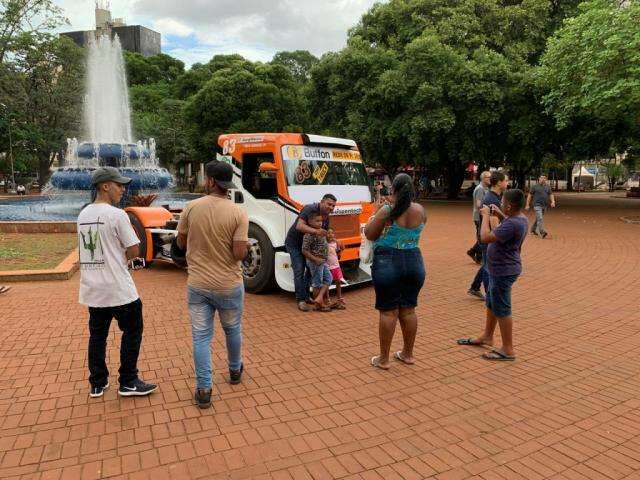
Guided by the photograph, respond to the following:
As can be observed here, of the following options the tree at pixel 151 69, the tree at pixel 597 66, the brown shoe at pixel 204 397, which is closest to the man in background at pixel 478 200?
the brown shoe at pixel 204 397

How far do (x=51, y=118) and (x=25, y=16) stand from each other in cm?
812

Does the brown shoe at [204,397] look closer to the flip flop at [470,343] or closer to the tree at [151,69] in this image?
the flip flop at [470,343]

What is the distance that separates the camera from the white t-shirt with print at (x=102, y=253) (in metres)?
3.80

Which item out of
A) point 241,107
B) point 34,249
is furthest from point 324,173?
point 241,107

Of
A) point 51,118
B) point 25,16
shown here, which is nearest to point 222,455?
point 25,16

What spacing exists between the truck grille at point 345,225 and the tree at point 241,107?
26.7 m

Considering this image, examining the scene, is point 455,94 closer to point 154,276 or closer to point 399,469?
point 154,276

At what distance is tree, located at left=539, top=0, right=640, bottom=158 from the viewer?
15.5 metres

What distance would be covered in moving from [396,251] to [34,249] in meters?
9.60

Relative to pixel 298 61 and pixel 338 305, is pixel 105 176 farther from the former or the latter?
pixel 298 61

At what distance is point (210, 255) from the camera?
12.5 feet

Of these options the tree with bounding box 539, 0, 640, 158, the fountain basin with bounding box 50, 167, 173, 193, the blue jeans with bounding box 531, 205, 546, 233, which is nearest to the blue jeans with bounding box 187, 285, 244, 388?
the blue jeans with bounding box 531, 205, 546, 233

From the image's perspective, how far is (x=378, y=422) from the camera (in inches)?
147

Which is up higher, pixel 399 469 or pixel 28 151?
pixel 28 151
